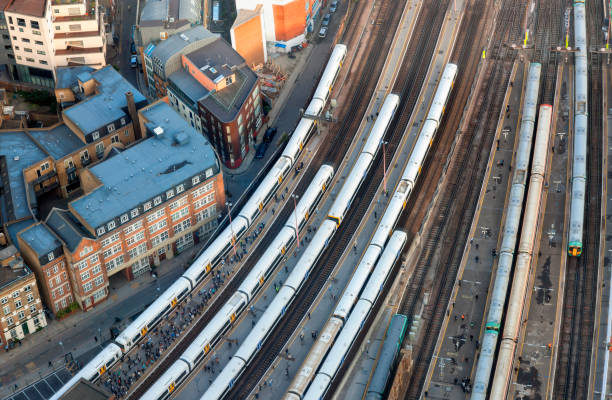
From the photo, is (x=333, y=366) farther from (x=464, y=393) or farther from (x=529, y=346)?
(x=529, y=346)

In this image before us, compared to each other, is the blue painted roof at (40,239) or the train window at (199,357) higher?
the blue painted roof at (40,239)

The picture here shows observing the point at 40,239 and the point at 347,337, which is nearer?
the point at 347,337

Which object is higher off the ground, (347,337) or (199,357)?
(347,337)

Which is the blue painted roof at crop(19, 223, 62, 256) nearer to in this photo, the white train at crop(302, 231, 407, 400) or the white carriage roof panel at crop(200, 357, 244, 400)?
the white carriage roof panel at crop(200, 357, 244, 400)

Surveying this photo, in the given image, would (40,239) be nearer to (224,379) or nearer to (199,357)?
(199,357)

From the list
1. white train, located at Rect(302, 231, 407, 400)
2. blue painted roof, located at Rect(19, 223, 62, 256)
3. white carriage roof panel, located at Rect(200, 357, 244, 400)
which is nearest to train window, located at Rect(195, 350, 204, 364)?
white carriage roof panel, located at Rect(200, 357, 244, 400)

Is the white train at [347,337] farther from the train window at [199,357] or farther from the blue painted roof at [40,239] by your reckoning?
the blue painted roof at [40,239]

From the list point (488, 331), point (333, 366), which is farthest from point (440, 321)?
point (333, 366)

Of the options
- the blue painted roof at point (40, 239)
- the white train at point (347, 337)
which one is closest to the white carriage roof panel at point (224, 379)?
the white train at point (347, 337)

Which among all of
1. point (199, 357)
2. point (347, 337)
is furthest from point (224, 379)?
point (347, 337)
